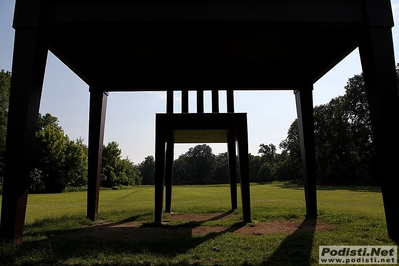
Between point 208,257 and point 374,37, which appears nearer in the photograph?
point 208,257

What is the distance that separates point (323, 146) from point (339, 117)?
15.9ft

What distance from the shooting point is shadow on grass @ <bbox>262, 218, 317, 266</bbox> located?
15.8 feet

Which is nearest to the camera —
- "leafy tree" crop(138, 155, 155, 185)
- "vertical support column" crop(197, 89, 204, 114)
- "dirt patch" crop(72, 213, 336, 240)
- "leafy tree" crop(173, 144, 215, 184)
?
"dirt patch" crop(72, 213, 336, 240)

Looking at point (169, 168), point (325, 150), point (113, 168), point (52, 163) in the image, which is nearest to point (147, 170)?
point (113, 168)

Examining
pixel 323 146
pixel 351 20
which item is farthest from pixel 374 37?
pixel 323 146

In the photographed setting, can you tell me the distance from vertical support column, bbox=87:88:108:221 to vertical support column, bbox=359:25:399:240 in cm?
864

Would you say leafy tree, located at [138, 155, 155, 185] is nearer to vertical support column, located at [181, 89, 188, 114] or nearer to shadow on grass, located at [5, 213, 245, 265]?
vertical support column, located at [181, 89, 188, 114]

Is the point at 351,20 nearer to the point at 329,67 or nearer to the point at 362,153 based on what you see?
the point at 329,67

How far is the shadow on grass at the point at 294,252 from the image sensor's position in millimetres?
4805

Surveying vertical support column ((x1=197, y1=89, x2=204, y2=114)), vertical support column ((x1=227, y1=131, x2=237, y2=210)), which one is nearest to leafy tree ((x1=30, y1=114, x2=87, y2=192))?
vertical support column ((x1=227, y1=131, x2=237, y2=210))

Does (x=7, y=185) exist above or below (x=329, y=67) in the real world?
below

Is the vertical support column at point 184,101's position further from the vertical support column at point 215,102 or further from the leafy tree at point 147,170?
the leafy tree at point 147,170

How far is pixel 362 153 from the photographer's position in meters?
36.7

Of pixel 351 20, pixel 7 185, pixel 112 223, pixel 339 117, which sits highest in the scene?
pixel 339 117
